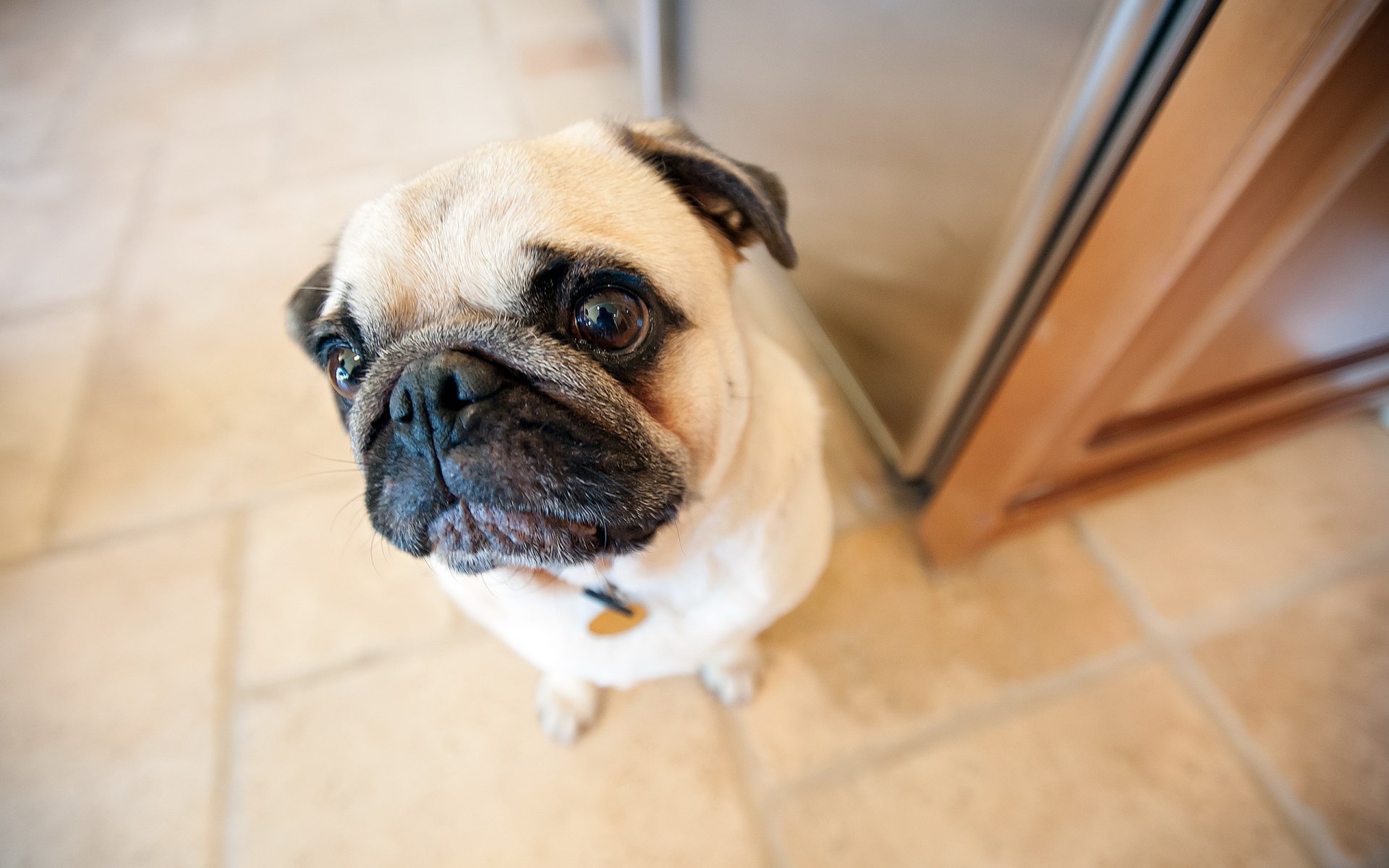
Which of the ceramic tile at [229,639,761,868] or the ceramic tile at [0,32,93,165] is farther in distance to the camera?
the ceramic tile at [0,32,93,165]

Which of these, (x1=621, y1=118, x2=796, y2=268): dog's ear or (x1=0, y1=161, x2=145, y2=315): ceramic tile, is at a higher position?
(x1=621, y1=118, x2=796, y2=268): dog's ear

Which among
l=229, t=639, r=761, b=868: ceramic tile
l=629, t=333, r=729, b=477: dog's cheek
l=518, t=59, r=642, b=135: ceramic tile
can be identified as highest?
l=629, t=333, r=729, b=477: dog's cheek

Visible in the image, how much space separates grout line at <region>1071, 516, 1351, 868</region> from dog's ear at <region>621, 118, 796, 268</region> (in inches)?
58.6

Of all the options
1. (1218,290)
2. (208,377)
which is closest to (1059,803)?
(1218,290)

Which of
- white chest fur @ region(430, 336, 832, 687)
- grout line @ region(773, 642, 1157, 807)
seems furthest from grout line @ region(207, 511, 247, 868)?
grout line @ region(773, 642, 1157, 807)

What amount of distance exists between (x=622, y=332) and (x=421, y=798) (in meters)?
1.35

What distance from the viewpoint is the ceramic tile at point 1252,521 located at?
186cm

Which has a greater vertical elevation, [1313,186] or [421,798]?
[1313,186]

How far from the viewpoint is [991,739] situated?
1.62m

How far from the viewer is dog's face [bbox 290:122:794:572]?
80 cm

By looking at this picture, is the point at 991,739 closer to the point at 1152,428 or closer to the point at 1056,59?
the point at 1152,428

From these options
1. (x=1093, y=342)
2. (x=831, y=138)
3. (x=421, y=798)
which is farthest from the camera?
(x=831, y=138)

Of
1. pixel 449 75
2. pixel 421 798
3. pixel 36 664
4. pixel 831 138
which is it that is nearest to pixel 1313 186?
pixel 831 138

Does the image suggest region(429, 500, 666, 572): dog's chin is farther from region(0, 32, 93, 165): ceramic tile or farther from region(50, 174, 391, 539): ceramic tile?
region(0, 32, 93, 165): ceramic tile
